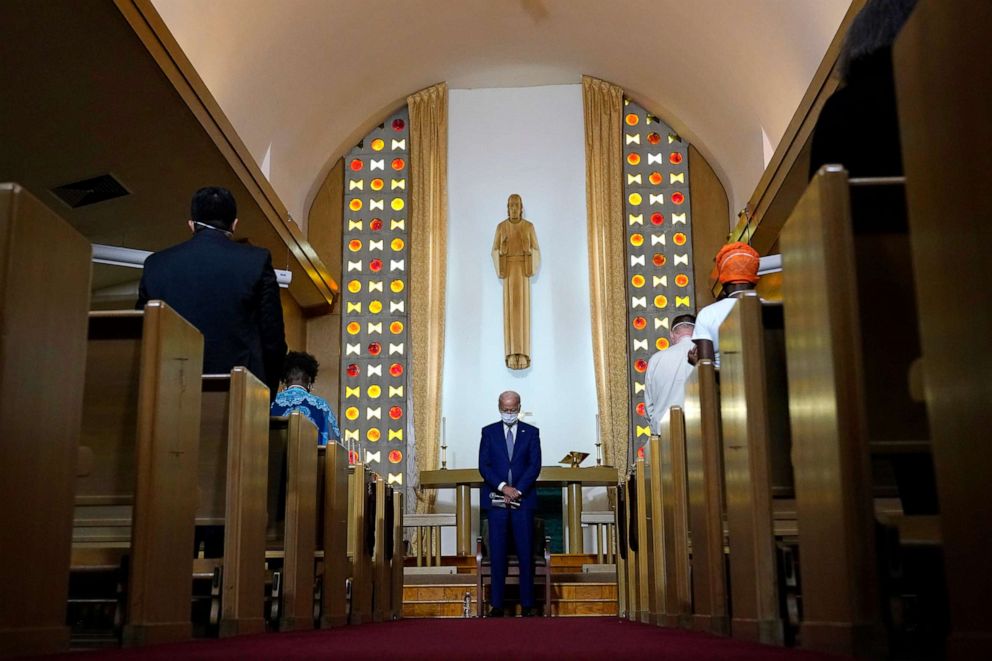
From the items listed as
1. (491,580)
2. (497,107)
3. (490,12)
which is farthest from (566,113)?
(491,580)

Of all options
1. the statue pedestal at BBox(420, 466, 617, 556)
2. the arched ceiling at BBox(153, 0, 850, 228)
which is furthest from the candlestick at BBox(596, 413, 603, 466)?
the arched ceiling at BBox(153, 0, 850, 228)

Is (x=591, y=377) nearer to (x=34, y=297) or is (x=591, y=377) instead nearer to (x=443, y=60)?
(x=443, y=60)

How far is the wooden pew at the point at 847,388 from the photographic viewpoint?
7.00 ft

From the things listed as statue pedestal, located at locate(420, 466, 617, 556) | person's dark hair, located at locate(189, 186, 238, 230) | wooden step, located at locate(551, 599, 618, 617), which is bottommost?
wooden step, located at locate(551, 599, 618, 617)

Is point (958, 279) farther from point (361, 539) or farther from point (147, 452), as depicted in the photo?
point (361, 539)

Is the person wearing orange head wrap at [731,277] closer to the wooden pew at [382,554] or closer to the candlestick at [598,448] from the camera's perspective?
the wooden pew at [382,554]

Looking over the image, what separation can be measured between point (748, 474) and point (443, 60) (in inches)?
408

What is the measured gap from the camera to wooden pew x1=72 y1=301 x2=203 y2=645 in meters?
3.15

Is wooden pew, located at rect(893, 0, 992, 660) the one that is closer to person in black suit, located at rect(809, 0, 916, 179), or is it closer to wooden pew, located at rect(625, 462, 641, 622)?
person in black suit, located at rect(809, 0, 916, 179)

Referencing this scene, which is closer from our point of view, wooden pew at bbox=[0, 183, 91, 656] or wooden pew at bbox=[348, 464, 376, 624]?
wooden pew at bbox=[0, 183, 91, 656]

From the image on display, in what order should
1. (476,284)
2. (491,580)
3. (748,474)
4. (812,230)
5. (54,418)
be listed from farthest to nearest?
(476,284) < (491,580) < (748,474) < (54,418) < (812,230)

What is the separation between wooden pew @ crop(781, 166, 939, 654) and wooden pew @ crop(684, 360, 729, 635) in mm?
1311

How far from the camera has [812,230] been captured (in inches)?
90.7

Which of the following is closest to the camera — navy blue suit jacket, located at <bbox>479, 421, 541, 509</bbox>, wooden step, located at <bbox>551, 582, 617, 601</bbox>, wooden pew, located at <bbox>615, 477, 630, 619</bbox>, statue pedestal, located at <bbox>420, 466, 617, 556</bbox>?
wooden pew, located at <bbox>615, 477, 630, 619</bbox>
